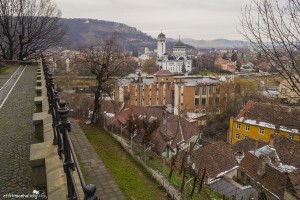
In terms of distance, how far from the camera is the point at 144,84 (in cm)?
4578

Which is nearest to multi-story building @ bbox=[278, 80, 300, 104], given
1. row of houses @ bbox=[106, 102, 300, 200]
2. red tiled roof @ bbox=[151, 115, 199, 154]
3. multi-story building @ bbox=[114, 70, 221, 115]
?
row of houses @ bbox=[106, 102, 300, 200]

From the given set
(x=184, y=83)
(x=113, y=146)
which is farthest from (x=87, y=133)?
(x=184, y=83)

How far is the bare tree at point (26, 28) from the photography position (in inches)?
871

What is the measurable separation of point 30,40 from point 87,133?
1506 centimetres

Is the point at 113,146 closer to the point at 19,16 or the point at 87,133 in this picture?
the point at 87,133

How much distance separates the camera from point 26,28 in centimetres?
2373

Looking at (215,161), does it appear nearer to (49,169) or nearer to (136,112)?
(136,112)

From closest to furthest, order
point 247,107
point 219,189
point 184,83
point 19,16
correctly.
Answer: point 219,189 → point 19,16 → point 247,107 → point 184,83

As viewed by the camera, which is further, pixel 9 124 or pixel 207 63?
pixel 207 63

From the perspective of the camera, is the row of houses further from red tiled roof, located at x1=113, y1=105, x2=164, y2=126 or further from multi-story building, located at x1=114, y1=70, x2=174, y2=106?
multi-story building, located at x1=114, y1=70, x2=174, y2=106

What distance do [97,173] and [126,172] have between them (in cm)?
142

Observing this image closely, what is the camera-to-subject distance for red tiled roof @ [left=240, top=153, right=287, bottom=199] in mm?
14992

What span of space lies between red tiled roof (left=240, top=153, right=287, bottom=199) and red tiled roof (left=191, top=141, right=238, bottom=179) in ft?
2.74

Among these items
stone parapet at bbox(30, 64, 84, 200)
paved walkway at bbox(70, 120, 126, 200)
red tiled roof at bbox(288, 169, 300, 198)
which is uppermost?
stone parapet at bbox(30, 64, 84, 200)
